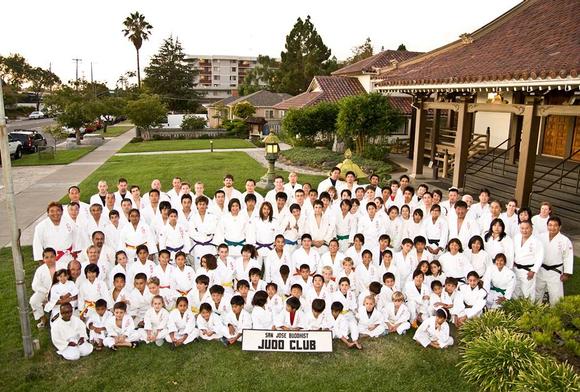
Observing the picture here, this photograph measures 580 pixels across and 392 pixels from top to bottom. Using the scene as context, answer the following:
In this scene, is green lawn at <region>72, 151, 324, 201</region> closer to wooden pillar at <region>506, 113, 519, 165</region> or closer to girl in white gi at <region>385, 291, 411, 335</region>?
wooden pillar at <region>506, 113, 519, 165</region>

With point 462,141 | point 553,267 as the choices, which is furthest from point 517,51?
point 553,267

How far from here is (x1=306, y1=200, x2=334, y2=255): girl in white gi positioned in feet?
26.2

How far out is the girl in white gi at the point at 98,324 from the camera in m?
5.88

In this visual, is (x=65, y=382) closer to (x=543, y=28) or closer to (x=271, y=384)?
(x=271, y=384)

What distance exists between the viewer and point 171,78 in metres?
63.6

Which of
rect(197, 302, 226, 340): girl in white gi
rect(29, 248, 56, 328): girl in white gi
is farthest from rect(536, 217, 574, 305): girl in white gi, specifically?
rect(29, 248, 56, 328): girl in white gi

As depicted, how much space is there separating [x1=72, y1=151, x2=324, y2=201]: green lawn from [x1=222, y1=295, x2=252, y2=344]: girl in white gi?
887cm

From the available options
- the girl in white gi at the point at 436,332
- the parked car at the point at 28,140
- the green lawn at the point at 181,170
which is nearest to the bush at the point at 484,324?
the girl in white gi at the point at 436,332

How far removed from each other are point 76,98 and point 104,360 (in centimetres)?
3160

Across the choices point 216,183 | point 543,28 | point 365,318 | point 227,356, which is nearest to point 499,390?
point 365,318

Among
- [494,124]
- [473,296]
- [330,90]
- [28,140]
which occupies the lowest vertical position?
[473,296]

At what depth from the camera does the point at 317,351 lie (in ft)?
19.1

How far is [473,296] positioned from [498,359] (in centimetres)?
138

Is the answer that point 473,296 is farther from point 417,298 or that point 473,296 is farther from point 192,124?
point 192,124
